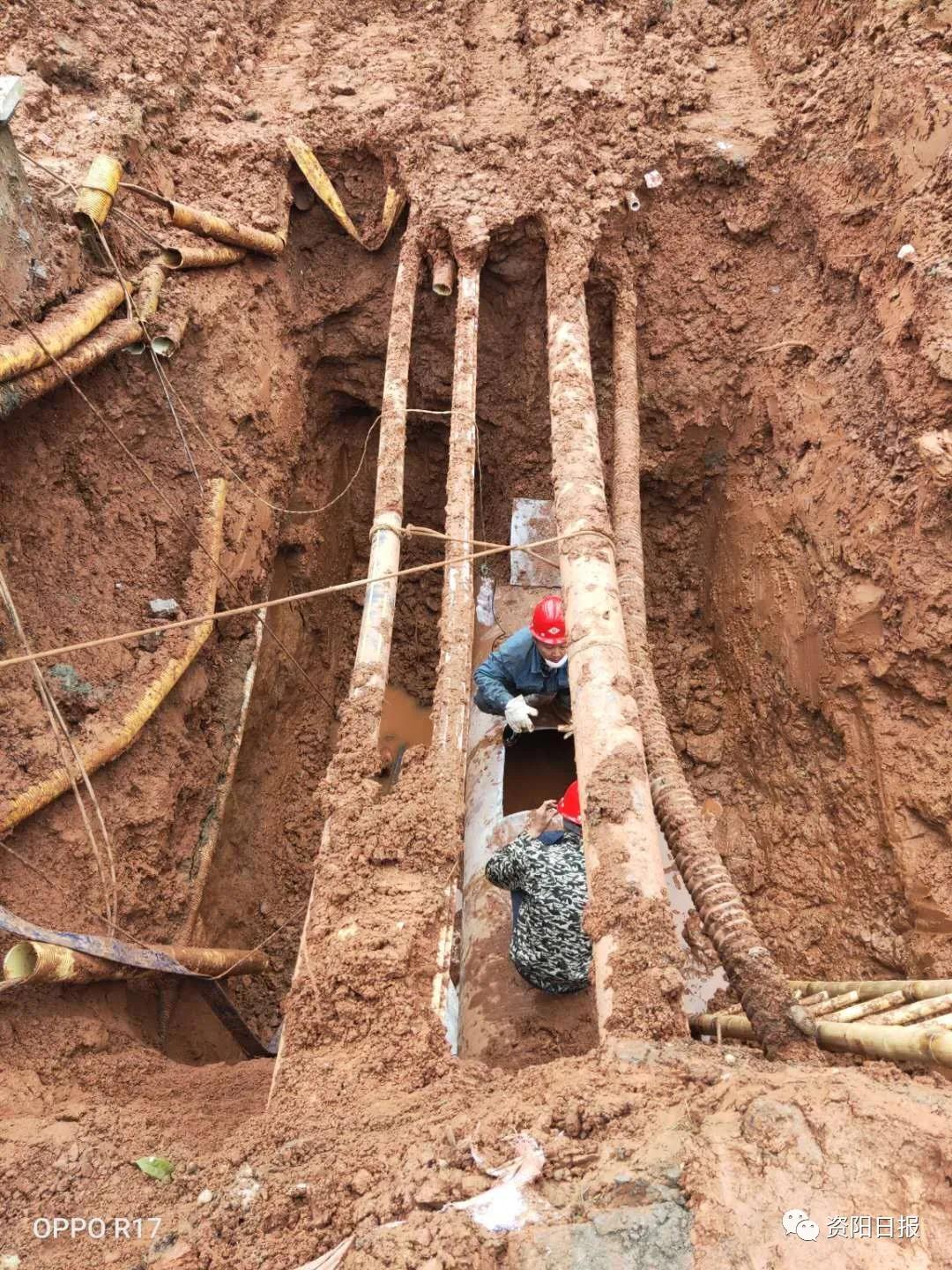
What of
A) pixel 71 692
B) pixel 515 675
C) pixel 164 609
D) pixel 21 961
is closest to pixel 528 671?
pixel 515 675

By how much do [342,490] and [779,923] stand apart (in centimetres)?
426

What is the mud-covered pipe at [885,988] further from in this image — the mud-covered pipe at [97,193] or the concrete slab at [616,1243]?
the mud-covered pipe at [97,193]

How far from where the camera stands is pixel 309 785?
16.9 ft

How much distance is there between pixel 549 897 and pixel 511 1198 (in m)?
1.28

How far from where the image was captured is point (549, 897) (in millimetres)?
2721

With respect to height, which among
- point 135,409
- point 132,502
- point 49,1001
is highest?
point 135,409

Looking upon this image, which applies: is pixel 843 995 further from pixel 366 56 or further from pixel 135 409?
pixel 366 56

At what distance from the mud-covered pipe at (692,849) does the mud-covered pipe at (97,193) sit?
3.13 m

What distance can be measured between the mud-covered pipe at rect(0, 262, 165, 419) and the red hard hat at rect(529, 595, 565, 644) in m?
2.52

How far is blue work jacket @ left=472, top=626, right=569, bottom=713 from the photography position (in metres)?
4.00

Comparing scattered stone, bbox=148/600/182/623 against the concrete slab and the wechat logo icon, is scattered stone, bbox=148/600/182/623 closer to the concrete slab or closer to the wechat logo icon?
the concrete slab

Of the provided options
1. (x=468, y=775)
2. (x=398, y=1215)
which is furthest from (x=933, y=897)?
(x=398, y=1215)

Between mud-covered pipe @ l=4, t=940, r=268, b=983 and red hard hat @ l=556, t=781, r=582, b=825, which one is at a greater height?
red hard hat @ l=556, t=781, r=582, b=825

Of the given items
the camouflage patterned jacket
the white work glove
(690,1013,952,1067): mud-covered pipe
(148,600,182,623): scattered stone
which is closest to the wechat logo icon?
(690,1013,952,1067): mud-covered pipe
